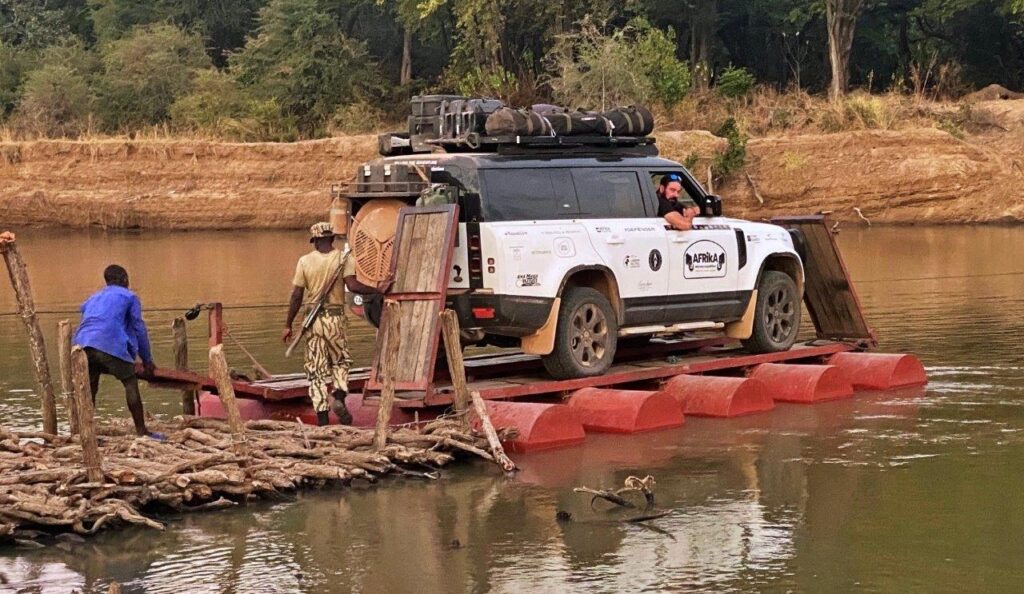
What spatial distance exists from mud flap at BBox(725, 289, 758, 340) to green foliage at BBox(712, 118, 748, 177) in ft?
86.1

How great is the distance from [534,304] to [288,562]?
15.6ft

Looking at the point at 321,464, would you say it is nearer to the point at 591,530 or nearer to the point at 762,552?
the point at 591,530

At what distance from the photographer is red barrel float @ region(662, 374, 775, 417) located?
14641 mm

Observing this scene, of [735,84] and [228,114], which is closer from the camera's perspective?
[735,84]

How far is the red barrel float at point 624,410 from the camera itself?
45.4 ft

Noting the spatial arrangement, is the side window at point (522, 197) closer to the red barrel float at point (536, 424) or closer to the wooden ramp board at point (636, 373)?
the wooden ramp board at point (636, 373)

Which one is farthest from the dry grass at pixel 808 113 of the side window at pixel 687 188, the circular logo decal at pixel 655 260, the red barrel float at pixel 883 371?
the circular logo decal at pixel 655 260

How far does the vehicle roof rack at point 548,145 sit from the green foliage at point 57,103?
36.0 metres

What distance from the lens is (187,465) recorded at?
1108 centimetres

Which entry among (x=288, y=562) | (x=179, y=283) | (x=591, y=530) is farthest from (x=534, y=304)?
(x=179, y=283)

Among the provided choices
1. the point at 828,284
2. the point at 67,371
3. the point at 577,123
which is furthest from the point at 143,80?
the point at 67,371

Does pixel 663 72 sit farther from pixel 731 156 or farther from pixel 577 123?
pixel 577 123

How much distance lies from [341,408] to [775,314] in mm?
5279

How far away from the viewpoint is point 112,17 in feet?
187
